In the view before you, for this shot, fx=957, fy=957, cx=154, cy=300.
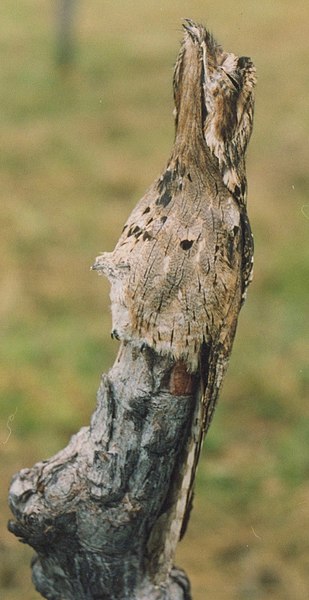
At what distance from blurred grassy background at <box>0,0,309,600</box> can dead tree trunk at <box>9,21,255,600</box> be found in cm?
52

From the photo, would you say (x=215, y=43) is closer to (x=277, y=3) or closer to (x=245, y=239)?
(x=245, y=239)

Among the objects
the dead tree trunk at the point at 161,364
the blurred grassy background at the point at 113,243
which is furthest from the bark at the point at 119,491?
the blurred grassy background at the point at 113,243

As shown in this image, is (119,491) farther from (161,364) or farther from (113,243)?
(113,243)

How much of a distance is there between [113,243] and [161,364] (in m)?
4.93

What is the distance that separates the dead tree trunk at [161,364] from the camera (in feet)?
6.25

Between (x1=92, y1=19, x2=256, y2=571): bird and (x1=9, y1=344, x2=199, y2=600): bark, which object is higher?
(x1=92, y1=19, x2=256, y2=571): bird

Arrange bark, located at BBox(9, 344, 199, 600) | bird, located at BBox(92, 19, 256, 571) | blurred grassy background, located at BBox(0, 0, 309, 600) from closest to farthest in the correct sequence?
bird, located at BBox(92, 19, 256, 571), bark, located at BBox(9, 344, 199, 600), blurred grassy background, located at BBox(0, 0, 309, 600)

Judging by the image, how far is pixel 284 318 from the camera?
5.92 m

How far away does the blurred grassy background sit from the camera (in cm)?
420

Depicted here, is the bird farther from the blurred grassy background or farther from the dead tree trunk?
the blurred grassy background

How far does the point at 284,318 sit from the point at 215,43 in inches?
161

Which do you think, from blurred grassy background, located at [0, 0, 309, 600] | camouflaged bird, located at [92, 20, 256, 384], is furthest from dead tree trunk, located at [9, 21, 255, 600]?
blurred grassy background, located at [0, 0, 309, 600]

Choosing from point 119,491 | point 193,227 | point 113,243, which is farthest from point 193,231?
point 113,243

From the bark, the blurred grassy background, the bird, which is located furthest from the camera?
the blurred grassy background
